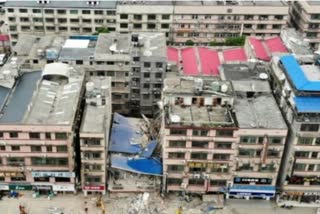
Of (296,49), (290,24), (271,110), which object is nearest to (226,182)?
(271,110)

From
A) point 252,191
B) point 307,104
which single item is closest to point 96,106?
point 252,191

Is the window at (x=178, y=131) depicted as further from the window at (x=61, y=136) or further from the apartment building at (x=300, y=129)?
the apartment building at (x=300, y=129)

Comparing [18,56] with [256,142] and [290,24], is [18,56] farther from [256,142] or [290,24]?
[290,24]

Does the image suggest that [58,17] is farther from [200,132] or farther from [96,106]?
[200,132]

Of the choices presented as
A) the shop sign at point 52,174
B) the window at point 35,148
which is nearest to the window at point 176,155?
the shop sign at point 52,174

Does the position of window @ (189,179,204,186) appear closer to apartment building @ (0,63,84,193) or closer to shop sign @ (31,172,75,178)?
apartment building @ (0,63,84,193)

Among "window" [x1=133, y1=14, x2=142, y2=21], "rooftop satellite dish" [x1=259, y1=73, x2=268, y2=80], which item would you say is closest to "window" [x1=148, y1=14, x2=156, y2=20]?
"window" [x1=133, y1=14, x2=142, y2=21]
